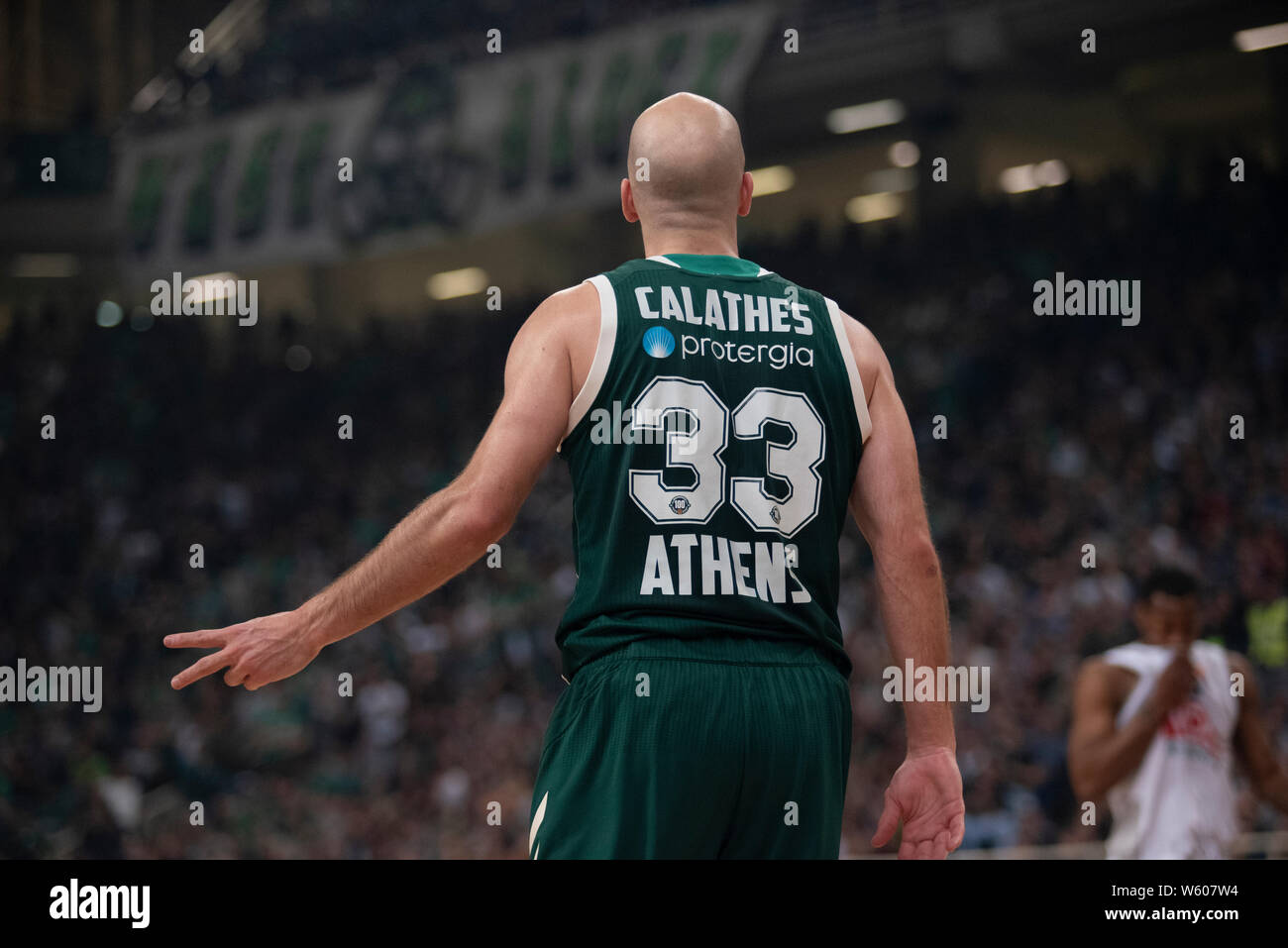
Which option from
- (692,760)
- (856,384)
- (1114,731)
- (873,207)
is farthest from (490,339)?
(692,760)

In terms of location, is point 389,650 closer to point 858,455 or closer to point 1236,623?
point 1236,623

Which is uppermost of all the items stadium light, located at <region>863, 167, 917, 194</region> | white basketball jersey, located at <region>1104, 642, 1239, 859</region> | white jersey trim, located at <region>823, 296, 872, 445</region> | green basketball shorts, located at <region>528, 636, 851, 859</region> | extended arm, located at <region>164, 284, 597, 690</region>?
stadium light, located at <region>863, 167, 917, 194</region>

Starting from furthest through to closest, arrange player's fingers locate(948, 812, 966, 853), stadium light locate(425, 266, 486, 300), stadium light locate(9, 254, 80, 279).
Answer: stadium light locate(425, 266, 486, 300) < stadium light locate(9, 254, 80, 279) < player's fingers locate(948, 812, 966, 853)

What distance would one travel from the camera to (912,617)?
Result: 2.27m

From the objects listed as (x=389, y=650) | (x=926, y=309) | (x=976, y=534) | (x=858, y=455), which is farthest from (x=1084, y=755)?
(x=926, y=309)

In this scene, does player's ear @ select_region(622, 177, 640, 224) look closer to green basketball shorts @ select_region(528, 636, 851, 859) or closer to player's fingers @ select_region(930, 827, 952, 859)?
green basketball shorts @ select_region(528, 636, 851, 859)

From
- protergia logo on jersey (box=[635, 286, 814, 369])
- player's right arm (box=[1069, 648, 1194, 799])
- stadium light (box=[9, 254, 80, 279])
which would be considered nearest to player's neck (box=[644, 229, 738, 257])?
protergia logo on jersey (box=[635, 286, 814, 369])

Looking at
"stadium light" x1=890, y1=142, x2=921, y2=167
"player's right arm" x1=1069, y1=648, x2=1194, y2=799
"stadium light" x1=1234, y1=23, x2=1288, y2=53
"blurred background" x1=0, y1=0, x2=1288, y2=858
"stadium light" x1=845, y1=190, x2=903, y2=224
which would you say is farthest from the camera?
"stadium light" x1=845, y1=190, x2=903, y2=224

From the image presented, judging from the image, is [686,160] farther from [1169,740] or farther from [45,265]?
[45,265]

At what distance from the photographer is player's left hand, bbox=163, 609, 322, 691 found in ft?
6.97

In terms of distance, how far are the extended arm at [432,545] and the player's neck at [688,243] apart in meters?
0.31

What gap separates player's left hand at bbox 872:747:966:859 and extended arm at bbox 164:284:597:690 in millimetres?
813

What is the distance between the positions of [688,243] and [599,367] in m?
0.32

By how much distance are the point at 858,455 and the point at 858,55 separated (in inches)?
497
